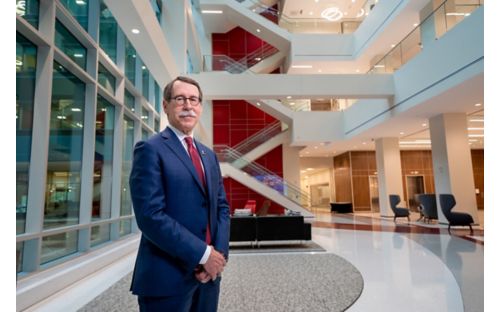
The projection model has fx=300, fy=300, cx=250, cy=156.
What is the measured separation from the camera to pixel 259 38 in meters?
20.1

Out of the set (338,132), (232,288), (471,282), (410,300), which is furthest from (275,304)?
(338,132)

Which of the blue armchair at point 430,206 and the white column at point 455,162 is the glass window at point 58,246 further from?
the blue armchair at point 430,206

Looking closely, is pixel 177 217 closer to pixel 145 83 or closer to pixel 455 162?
pixel 145 83

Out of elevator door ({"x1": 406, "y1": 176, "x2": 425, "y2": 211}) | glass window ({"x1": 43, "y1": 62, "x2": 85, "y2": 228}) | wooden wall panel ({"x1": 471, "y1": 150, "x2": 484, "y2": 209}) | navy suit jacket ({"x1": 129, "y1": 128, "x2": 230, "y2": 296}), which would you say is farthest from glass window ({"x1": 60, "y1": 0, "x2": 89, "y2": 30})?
wooden wall panel ({"x1": 471, "y1": 150, "x2": 484, "y2": 209})

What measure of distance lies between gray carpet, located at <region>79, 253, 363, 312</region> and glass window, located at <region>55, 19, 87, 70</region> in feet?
A: 12.3

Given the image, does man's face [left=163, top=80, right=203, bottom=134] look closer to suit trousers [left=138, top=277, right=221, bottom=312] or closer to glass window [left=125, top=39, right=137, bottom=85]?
suit trousers [left=138, top=277, right=221, bottom=312]

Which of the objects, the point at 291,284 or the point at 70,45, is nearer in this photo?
the point at 291,284

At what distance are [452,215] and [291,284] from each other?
7.60 meters

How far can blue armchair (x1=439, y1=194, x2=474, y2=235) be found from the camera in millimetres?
9133

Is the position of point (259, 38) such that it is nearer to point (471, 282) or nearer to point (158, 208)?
point (471, 282)

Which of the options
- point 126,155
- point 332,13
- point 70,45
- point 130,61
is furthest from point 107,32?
point 332,13

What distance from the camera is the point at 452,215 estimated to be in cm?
934

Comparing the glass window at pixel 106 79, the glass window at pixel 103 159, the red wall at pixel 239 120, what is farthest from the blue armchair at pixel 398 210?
the glass window at pixel 106 79

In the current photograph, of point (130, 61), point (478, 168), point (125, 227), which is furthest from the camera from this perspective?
point (478, 168)
